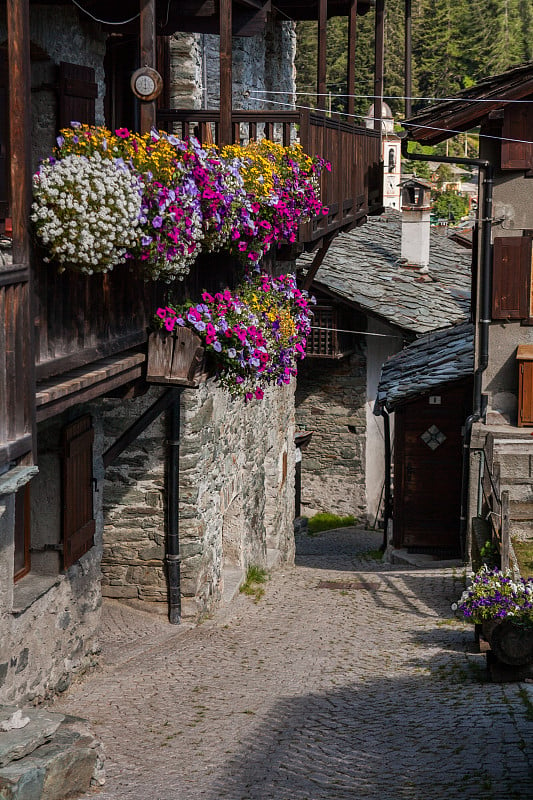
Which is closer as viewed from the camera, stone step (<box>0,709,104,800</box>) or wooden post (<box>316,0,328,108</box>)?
stone step (<box>0,709,104,800</box>)

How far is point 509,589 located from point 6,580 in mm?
4279

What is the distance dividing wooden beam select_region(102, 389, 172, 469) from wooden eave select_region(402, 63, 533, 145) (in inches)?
197

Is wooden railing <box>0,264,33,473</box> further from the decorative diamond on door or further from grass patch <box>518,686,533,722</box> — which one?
the decorative diamond on door

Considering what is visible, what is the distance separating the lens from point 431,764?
602 cm

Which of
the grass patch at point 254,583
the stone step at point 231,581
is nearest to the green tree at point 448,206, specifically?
the grass patch at point 254,583

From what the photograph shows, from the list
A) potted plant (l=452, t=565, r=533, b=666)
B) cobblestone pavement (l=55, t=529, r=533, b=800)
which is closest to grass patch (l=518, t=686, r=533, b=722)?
cobblestone pavement (l=55, t=529, r=533, b=800)

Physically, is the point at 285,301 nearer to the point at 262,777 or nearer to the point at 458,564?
the point at 262,777

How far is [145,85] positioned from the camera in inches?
247

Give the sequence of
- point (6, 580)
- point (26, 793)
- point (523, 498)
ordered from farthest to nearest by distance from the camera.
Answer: point (523, 498) < point (6, 580) < point (26, 793)

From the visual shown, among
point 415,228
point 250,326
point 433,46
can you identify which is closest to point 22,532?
point 250,326

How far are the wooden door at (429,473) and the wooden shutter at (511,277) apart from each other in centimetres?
373

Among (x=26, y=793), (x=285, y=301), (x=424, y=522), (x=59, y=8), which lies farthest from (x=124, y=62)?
(x=424, y=522)

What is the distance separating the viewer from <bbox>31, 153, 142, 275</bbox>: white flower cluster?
5016 millimetres

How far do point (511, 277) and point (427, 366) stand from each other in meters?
4.00
